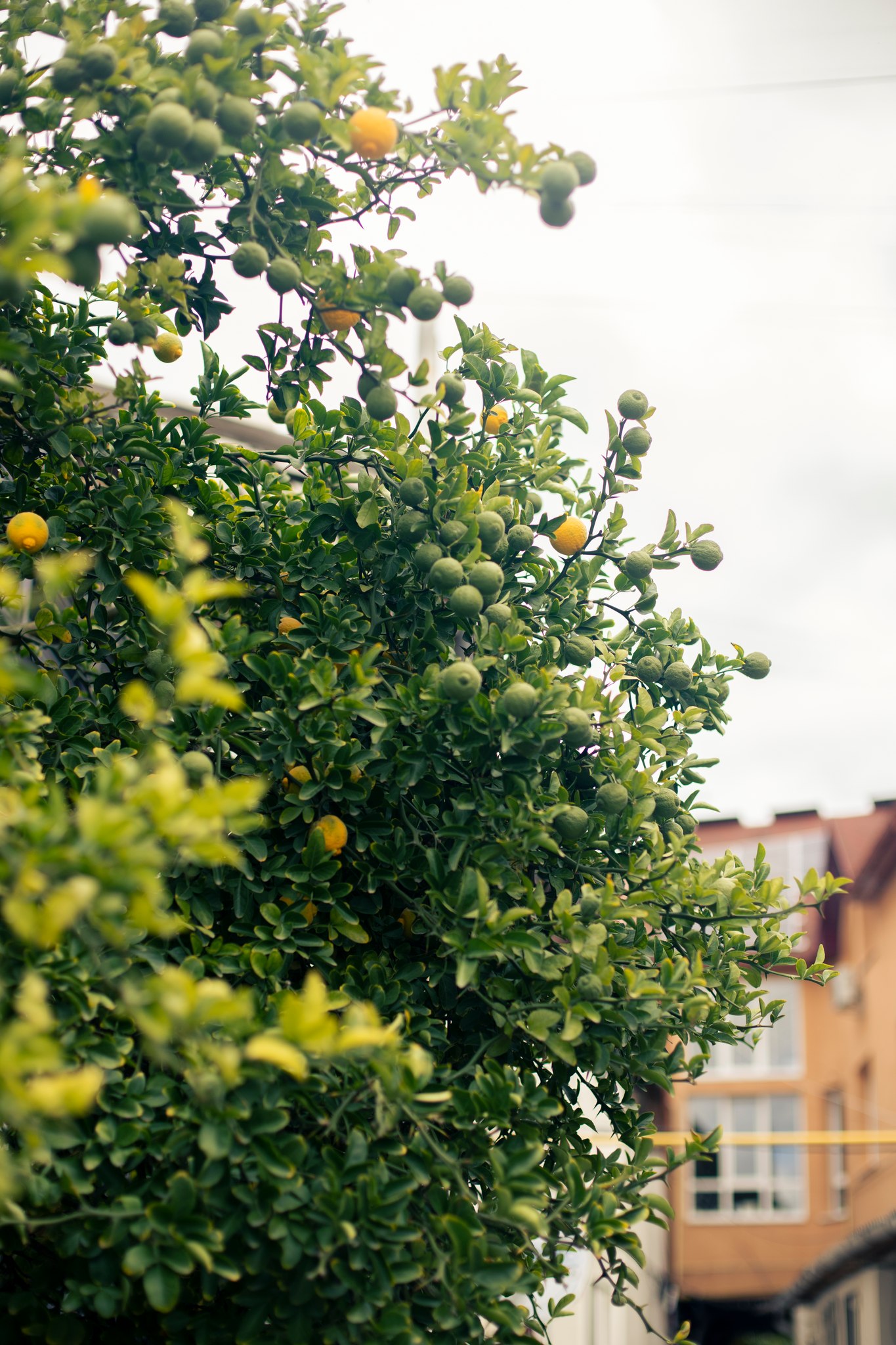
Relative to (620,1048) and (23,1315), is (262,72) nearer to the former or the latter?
(620,1048)

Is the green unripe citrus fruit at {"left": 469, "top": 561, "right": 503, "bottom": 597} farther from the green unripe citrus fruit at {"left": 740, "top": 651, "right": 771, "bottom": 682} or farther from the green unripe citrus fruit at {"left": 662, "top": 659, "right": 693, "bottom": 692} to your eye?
the green unripe citrus fruit at {"left": 740, "top": 651, "right": 771, "bottom": 682}

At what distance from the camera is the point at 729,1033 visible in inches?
113

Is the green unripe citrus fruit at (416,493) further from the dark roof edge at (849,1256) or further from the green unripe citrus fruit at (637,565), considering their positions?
the dark roof edge at (849,1256)

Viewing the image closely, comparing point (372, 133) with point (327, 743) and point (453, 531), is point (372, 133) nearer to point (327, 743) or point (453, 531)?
point (453, 531)

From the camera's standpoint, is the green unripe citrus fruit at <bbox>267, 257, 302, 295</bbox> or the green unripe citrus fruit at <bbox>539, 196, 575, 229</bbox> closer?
the green unripe citrus fruit at <bbox>539, 196, 575, 229</bbox>

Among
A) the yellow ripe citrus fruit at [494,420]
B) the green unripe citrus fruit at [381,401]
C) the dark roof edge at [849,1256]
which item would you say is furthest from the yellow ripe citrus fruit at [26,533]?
the dark roof edge at [849,1256]

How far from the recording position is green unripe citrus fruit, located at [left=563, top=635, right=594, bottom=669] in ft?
9.52

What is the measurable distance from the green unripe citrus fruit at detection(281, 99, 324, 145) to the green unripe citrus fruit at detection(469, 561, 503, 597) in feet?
3.23

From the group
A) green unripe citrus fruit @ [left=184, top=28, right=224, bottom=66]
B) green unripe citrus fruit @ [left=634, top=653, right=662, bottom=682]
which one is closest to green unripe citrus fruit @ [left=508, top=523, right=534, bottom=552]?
green unripe citrus fruit @ [left=634, top=653, right=662, bottom=682]

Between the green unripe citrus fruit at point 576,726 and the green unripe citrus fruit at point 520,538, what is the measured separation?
463 mm

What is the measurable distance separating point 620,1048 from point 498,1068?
457mm

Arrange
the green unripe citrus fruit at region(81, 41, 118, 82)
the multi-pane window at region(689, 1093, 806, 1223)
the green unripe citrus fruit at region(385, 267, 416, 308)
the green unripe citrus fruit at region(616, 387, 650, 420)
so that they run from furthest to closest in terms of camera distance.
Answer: the multi-pane window at region(689, 1093, 806, 1223), the green unripe citrus fruit at region(616, 387, 650, 420), the green unripe citrus fruit at region(385, 267, 416, 308), the green unripe citrus fruit at region(81, 41, 118, 82)

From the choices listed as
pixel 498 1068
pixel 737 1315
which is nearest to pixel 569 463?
pixel 498 1068

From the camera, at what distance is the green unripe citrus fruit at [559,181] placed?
2.47 m
